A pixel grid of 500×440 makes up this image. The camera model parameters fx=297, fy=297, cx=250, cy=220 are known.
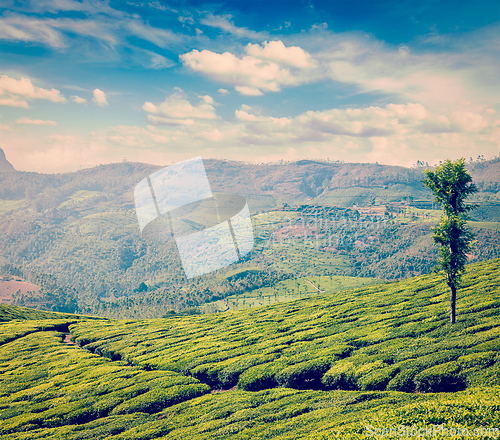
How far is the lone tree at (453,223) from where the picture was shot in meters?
29.9

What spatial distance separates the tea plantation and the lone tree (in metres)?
6.31

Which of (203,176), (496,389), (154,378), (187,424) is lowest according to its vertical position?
(154,378)

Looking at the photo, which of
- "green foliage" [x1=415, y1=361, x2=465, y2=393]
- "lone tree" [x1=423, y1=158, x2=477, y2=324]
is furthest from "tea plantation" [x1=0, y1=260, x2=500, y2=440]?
"lone tree" [x1=423, y1=158, x2=477, y2=324]

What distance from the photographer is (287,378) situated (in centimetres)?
3014

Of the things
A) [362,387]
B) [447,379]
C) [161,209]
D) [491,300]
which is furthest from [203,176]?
[491,300]

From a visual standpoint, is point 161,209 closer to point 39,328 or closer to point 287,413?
point 287,413

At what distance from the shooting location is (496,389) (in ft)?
56.7

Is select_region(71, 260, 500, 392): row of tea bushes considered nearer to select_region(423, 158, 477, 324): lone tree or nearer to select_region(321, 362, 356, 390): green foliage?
select_region(321, 362, 356, 390): green foliage

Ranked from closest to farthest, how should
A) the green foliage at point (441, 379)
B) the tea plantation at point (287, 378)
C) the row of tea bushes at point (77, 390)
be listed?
the tea plantation at point (287, 378), the green foliage at point (441, 379), the row of tea bushes at point (77, 390)

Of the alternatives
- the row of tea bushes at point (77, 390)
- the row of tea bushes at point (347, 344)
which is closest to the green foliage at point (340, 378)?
the row of tea bushes at point (347, 344)

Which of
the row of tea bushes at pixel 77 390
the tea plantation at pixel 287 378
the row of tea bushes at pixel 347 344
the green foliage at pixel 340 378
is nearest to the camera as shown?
the tea plantation at pixel 287 378

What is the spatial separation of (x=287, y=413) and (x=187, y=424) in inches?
316

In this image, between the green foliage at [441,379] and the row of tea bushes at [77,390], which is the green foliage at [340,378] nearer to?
the green foliage at [441,379]

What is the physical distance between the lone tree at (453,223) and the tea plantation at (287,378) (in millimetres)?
6313
